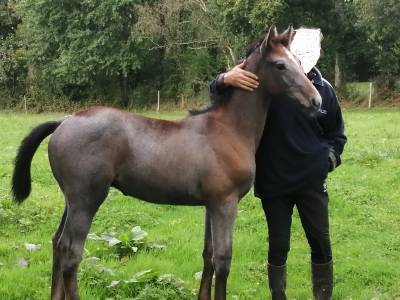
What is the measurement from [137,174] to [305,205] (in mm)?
1382

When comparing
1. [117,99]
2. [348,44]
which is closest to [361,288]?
[348,44]

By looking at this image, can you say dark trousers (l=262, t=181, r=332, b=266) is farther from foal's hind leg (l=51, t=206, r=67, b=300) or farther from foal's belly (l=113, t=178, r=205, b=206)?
foal's hind leg (l=51, t=206, r=67, b=300)

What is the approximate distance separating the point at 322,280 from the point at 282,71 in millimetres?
1883

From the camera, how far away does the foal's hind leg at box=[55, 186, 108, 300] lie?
3807 millimetres

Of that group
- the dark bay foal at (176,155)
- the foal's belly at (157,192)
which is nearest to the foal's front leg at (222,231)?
the dark bay foal at (176,155)

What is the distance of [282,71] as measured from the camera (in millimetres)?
3688

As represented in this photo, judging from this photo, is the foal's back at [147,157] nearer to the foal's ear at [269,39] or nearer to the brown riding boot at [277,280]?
the foal's ear at [269,39]

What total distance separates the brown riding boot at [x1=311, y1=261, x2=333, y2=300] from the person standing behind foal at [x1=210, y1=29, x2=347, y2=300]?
0.01 metres

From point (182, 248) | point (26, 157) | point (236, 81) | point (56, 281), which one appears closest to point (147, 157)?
point (236, 81)

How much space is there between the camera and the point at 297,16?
26.5 m

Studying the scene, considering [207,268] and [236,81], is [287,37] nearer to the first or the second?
[236,81]

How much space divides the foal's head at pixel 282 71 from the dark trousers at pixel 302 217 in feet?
2.64

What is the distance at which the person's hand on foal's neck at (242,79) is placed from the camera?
3.86m

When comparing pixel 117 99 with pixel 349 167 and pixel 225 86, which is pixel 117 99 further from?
pixel 225 86
